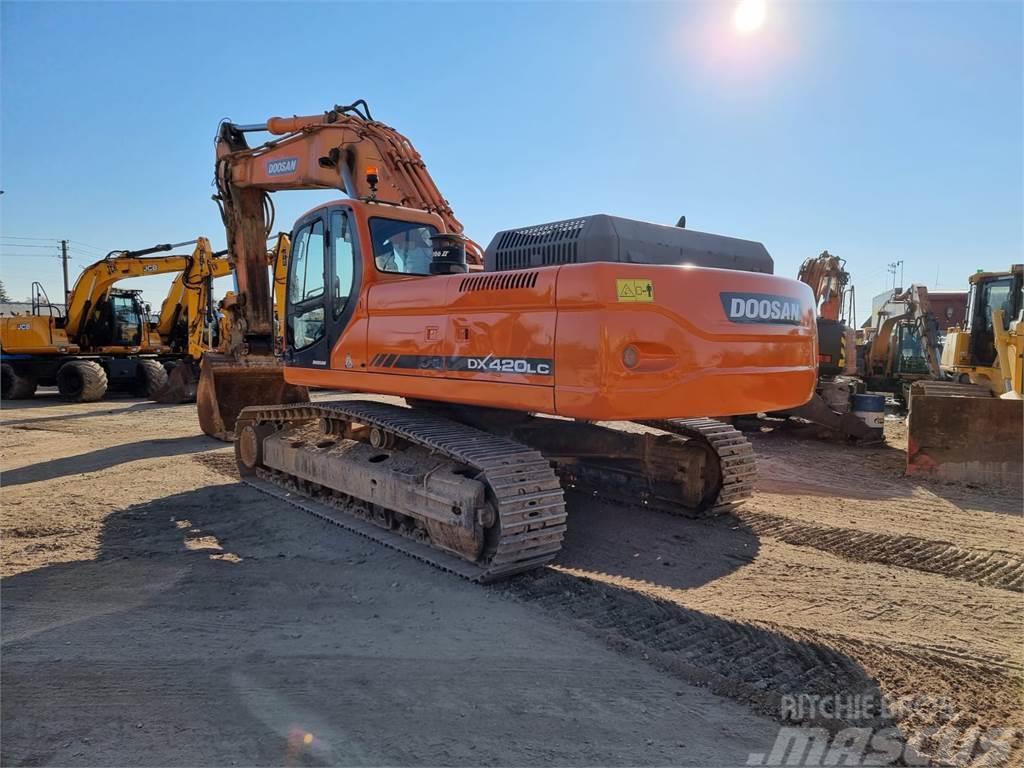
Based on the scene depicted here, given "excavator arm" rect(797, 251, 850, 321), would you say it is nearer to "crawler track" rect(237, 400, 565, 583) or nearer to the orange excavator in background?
the orange excavator in background

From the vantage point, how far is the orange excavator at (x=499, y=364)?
3723 mm

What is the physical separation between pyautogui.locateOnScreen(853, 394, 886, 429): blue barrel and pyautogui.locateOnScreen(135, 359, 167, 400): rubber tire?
15.3 meters

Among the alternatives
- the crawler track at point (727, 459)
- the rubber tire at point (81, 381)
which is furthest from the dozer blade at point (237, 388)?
the rubber tire at point (81, 381)

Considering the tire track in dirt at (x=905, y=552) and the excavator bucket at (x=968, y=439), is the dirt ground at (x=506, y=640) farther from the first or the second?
the excavator bucket at (x=968, y=439)

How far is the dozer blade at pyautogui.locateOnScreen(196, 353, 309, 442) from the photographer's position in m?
9.41

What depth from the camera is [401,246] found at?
17.9 ft

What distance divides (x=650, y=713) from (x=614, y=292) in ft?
6.61

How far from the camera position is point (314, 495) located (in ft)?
19.8

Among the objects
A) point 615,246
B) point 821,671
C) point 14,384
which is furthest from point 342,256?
point 14,384

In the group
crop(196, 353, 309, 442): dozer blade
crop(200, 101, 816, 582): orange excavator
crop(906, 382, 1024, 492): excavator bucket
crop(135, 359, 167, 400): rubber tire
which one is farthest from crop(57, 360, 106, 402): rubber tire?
crop(906, 382, 1024, 492): excavator bucket

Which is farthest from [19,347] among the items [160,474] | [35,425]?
[160,474]

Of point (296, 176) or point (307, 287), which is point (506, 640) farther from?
point (296, 176)

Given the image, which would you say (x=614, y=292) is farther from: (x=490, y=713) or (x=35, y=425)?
(x=35, y=425)

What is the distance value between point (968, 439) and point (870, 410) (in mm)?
2345
